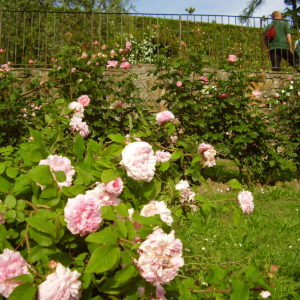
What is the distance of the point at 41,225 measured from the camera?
0.83 metres

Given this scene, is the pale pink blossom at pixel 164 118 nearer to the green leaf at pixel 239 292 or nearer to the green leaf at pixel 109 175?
the green leaf at pixel 109 175

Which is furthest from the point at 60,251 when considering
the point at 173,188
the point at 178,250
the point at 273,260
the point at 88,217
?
the point at 273,260

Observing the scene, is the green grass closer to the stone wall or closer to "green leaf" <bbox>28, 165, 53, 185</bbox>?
"green leaf" <bbox>28, 165, 53, 185</bbox>

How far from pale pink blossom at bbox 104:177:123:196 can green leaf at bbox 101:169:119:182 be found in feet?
0.03

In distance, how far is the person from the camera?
6.50 m

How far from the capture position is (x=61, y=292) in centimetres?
70

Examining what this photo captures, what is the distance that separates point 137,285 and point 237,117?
357 cm

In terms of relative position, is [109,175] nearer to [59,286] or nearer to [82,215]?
[82,215]

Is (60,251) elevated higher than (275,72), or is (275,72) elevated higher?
(275,72)

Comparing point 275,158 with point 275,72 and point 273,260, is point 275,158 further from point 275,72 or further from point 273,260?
point 275,72

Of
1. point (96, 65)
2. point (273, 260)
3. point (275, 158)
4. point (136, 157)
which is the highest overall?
point (96, 65)

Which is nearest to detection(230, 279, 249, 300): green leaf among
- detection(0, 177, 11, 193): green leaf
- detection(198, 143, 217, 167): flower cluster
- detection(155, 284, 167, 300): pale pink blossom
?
detection(155, 284, 167, 300): pale pink blossom

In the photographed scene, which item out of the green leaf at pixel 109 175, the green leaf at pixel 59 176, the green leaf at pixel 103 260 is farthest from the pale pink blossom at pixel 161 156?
the green leaf at pixel 103 260

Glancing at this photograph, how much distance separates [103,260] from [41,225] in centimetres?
16
